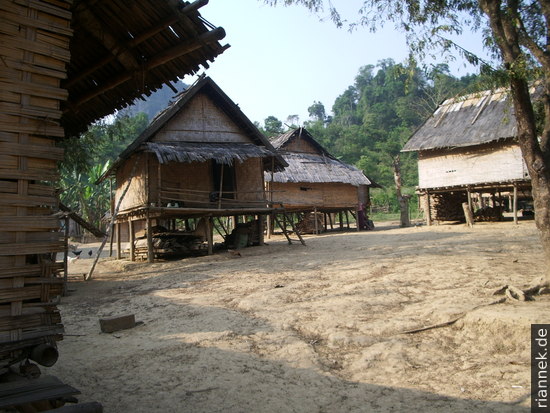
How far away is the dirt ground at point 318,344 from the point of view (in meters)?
3.88

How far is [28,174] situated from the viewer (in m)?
3.06

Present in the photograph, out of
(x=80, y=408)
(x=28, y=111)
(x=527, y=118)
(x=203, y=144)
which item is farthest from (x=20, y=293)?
(x=203, y=144)

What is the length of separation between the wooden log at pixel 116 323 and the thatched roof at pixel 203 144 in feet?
25.2

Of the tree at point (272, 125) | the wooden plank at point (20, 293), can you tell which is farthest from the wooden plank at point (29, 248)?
the tree at point (272, 125)

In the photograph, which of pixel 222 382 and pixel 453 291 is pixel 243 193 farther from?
pixel 222 382

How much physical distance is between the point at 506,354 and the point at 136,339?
4.66 m

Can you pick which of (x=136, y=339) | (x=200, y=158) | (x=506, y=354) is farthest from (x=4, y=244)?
(x=200, y=158)

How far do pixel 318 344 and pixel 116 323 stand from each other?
306 centimetres

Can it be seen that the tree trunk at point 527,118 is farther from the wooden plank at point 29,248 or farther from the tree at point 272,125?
the tree at point 272,125

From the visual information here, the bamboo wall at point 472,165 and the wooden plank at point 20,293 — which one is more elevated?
the bamboo wall at point 472,165

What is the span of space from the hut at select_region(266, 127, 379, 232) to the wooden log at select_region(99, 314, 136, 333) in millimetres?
17661

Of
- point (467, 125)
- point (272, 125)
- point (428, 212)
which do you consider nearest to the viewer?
point (467, 125)

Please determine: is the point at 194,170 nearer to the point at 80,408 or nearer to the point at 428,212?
the point at 80,408

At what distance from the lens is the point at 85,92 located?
6.18 meters
